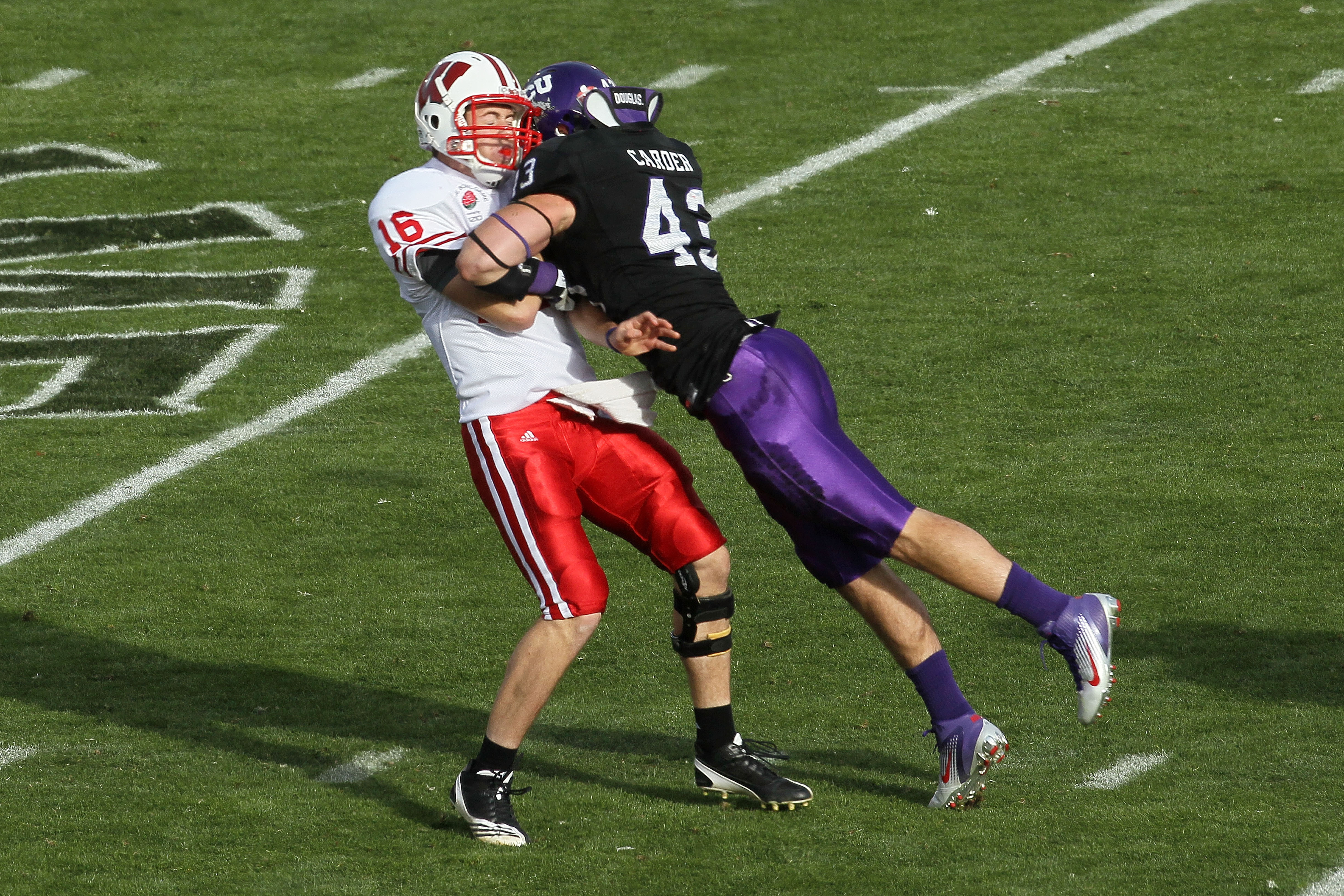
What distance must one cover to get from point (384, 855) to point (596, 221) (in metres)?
1.66

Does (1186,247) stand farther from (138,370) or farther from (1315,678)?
(138,370)

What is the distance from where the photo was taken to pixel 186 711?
5391 millimetres

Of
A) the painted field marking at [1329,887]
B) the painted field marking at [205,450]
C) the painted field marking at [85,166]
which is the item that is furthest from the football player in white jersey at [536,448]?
the painted field marking at [85,166]

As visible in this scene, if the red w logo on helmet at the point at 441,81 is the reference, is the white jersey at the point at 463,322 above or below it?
below

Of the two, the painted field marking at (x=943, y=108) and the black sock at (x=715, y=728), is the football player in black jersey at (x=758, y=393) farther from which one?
the painted field marking at (x=943, y=108)

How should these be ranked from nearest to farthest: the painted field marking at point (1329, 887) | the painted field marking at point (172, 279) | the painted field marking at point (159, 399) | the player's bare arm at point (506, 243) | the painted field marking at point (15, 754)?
the painted field marking at point (1329, 887) < the player's bare arm at point (506, 243) < the painted field marking at point (15, 754) < the painted field marking at point (159, 399) < the painted field marking at point (172, 279)

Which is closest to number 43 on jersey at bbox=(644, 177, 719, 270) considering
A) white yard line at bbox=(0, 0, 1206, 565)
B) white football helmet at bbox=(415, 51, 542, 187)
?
white football helmet at bbox=(415, 51, 542, 187)

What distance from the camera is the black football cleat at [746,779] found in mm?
4473

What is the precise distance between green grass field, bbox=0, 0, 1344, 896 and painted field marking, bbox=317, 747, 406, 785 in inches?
1.7

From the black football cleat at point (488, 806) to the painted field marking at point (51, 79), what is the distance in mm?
11459

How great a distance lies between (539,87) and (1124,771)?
2.42 metres

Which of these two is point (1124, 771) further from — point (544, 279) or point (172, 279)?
point (172, 279)

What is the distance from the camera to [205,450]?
8062 millimetres

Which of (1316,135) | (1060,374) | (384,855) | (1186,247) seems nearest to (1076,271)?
(1186,247)
